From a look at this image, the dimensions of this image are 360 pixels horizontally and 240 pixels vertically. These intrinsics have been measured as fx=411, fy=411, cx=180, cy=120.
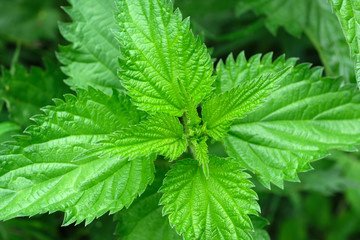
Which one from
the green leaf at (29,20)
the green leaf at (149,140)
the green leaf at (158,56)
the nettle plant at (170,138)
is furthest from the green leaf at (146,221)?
the green leaf at (29,20)

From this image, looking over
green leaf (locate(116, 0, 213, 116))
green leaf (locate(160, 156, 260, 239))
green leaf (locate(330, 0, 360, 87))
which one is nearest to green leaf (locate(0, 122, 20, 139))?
green leaf (locate(116, 0, 213, 116))

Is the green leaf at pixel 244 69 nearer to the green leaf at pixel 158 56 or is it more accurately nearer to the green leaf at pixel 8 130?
the green leaf at pixel 158 56

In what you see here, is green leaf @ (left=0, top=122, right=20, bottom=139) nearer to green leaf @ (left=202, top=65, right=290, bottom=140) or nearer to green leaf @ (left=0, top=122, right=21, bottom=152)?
green leaf @ (left=0, top=122, right=21, bottom=152)

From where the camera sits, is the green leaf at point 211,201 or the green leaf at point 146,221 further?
the green leaf at point 146,221

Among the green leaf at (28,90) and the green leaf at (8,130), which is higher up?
the green leaf at (28,90)

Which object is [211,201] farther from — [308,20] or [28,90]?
[308,20]

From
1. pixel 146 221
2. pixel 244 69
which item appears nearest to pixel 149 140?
pixel 146 221

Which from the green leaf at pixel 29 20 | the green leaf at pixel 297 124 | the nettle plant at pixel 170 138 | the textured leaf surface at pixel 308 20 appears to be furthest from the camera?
the green leaf at pixel 29 20

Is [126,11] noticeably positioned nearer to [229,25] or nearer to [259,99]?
[259,99]
